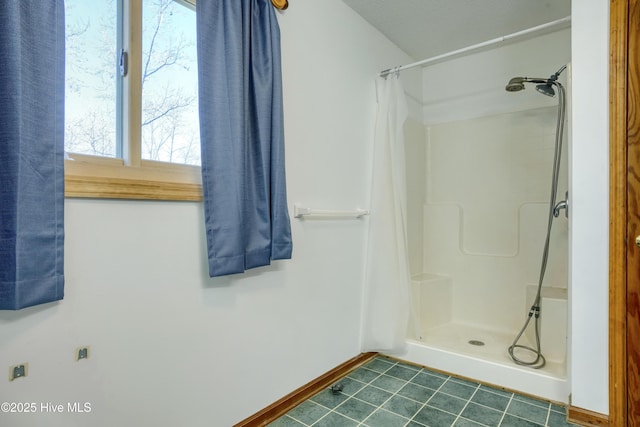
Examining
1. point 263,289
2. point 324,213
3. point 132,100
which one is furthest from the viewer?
point 324,213

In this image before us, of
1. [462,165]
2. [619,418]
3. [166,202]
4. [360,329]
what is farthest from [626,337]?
[166,202]

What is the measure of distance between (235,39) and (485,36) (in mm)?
2027

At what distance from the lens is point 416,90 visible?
2.99m

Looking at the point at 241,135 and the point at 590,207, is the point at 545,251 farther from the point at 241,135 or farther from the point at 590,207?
the point at 241,135

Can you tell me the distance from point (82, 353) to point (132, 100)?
860 mm

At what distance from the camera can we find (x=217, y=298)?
1.44 metres

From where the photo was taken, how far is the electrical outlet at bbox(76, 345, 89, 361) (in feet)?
3.45

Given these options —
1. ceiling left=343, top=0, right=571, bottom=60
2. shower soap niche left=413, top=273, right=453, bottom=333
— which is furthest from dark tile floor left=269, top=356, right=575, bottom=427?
ceiling left=343, top=0, right=571, bottom=60

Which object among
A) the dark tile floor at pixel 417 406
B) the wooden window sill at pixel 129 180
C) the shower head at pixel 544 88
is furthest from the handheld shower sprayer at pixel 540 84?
the wooden window sill at pixel 129 180

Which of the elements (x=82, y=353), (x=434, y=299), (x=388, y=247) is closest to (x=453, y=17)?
(x=388, y=247)

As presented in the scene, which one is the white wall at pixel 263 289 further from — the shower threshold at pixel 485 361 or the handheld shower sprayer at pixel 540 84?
the handheld shower sprayer at pixel 540 84

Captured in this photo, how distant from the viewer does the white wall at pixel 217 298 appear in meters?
1.04

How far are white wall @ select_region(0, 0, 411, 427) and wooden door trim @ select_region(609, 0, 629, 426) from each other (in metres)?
1.27

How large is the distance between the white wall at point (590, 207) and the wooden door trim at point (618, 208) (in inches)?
1.0
